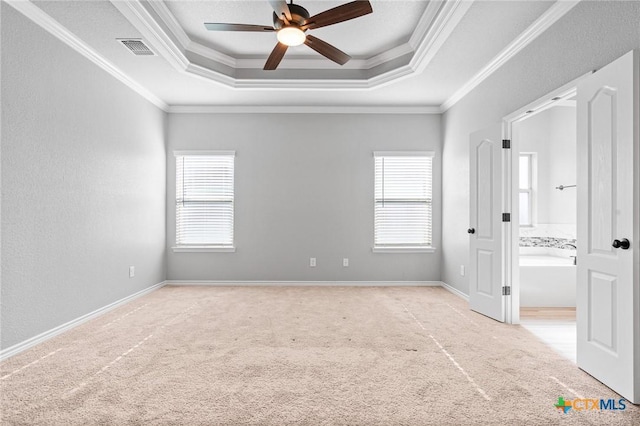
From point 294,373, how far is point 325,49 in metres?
2.80

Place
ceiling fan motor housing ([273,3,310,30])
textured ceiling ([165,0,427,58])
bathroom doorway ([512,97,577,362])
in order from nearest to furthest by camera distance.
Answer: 1. ceiling fan motor housing ([273,3,310,30])
2. textured ceiling ([165,0,427,58])
3. bathroom doorway ([512,97,577,362])

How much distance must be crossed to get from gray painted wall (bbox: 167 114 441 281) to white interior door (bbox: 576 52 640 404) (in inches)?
125

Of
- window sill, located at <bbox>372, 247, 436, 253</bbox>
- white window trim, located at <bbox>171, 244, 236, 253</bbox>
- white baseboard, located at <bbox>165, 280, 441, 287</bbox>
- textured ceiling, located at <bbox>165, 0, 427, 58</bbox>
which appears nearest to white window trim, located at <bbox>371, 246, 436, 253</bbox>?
window sill, located at <bbox>372, 247, 436, 253</bbox>

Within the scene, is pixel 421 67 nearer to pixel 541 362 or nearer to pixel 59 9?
pixel 541 362

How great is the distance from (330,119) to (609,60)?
12.3ft

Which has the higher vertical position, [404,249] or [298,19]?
[298,19]

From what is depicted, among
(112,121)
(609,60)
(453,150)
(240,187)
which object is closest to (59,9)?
(112,121)

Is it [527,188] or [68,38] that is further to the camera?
[527,188]

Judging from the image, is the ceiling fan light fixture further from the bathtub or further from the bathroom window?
the bathroom window

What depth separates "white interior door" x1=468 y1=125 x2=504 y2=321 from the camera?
372cm

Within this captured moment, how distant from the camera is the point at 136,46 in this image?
11.9 ft

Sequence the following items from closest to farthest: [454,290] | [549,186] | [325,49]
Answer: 1. [325,49]
2. [454,290]
3. [549,186]

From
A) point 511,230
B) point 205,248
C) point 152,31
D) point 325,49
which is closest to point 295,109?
point 325,49

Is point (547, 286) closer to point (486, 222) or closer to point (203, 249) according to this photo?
point (486, 222)
